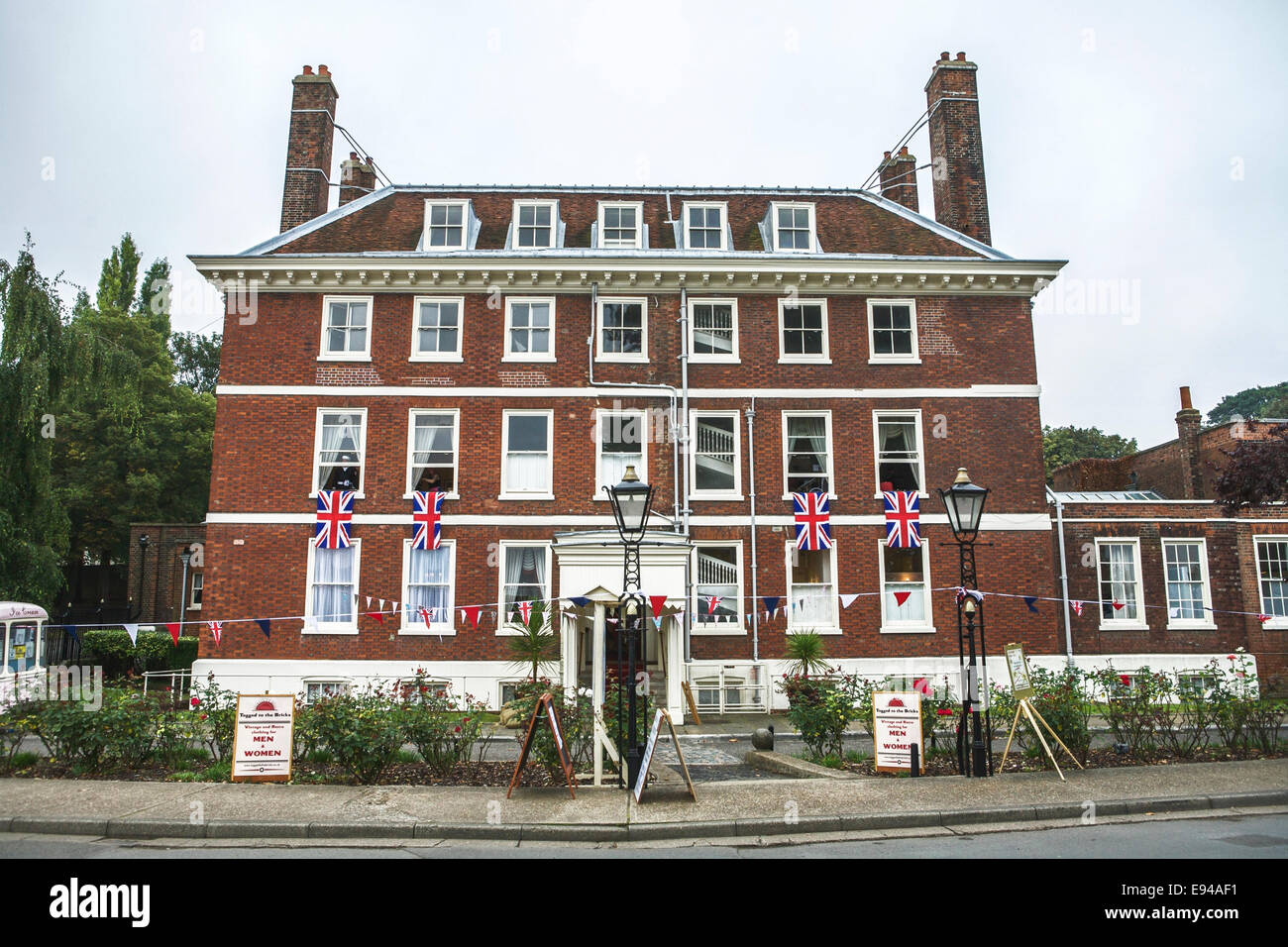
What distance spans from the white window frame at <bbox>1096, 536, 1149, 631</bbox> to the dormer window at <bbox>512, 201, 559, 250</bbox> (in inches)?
684

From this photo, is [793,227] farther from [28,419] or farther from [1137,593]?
[28,419]

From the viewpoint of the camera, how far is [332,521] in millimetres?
21875

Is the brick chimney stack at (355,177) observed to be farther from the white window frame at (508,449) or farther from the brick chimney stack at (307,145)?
the white window frame at (508,449)

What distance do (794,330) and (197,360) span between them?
4940 centimetres

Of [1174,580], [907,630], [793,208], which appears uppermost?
[793,208]

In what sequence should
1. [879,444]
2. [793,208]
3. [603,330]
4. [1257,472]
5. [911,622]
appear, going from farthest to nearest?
1. [793,208]
2. [603,330]
3. [879,444]
4. [911,622]
5. [1257,472]

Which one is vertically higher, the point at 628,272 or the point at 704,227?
the point at 704,227

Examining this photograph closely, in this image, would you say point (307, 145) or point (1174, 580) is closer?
point (1174, 580)

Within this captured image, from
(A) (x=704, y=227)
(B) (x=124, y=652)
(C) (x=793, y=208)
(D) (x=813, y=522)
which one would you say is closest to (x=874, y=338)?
(C) (x=793, y=208)

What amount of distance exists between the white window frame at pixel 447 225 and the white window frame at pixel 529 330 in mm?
2469

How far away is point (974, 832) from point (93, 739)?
1186 centimetres

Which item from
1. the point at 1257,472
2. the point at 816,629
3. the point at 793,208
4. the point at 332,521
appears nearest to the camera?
the point at 1257,472

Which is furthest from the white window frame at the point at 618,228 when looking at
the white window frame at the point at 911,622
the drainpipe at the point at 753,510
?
the white window frame at the point at 911,622

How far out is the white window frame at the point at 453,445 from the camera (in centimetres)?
2266
